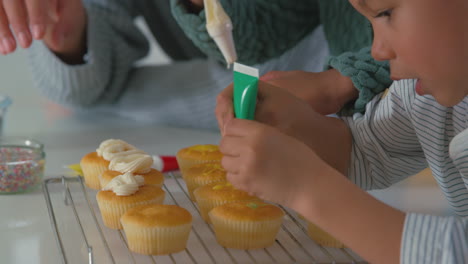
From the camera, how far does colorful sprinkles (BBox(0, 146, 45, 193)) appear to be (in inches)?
36.0

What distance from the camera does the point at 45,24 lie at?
1.11 meters

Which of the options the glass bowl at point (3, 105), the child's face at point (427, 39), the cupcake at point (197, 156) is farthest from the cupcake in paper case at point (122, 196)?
the glass bowl at point (3, 105)

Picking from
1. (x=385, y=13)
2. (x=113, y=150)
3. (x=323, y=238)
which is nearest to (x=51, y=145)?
(x=113, y=150)

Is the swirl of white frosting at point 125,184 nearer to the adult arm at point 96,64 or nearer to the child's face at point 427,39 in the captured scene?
the child's face at point 427,39

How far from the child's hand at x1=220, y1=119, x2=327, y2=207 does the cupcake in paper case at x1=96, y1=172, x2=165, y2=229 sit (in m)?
0.19

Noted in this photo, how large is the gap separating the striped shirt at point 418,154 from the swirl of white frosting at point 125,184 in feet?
0.89

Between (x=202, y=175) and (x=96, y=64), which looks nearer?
(x=202, y=175)

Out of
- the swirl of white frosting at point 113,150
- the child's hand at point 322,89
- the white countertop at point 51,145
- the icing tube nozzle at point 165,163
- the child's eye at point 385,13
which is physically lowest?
the white countertop at point 51,145

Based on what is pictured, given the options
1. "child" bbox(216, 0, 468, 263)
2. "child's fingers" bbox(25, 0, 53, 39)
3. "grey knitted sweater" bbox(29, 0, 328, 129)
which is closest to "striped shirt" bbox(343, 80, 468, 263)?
"child" bbox(216, 0, 468, 263)

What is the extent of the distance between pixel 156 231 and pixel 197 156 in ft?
0.80

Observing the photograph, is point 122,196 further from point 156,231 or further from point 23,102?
point 23,102

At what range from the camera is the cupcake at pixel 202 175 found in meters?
0.86

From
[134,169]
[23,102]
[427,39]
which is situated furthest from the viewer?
[23,102]

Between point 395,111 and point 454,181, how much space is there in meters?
0.11
